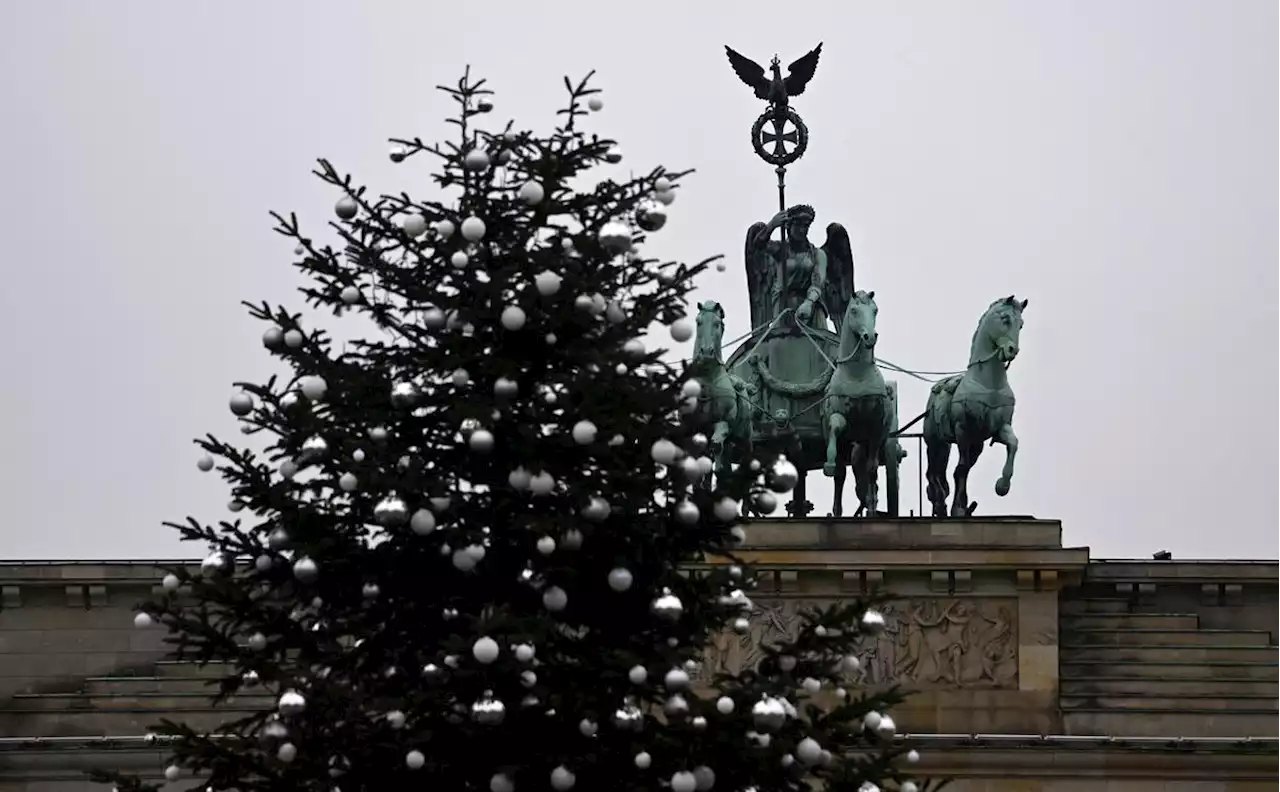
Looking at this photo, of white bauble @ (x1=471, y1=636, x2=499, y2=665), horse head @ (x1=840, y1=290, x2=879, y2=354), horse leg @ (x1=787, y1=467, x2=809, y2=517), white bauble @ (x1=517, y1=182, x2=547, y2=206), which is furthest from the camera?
horse leg @ (x1=787, y1=467, x2=809, y2=517)

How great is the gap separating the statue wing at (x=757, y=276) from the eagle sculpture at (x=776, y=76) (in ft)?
6.71

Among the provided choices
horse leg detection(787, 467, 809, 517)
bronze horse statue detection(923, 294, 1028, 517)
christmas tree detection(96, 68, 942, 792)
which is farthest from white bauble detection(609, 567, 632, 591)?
horse leg detection(787, 467, 809, 517)

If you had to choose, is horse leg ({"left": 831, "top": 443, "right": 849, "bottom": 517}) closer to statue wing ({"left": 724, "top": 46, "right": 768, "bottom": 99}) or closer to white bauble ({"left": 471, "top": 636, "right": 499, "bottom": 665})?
statue wing ({"left": 724, "top": 46, "right": 768, "bottom": 99})

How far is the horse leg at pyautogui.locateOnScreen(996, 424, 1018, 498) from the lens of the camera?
117 ft

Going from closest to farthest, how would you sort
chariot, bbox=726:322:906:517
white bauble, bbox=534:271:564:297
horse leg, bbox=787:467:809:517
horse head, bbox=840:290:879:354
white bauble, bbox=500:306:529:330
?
white bauble, bbox=500:306:529:330
white bauble, bbox=534:271:564:297
horse head, bbox=840:290:879:354
chariot, bbox=726:322:906:517
horse leg, bbox=787:467:809:517

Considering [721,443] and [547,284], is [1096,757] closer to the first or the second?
[721,443]

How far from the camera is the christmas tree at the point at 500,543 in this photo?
15844 millimetres

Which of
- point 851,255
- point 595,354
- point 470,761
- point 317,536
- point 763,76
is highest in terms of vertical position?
point 763,76

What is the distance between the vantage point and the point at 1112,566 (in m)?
36.6

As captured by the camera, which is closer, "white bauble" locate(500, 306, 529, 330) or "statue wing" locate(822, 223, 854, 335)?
"white bauble" locate(500, 306, 529, 330)

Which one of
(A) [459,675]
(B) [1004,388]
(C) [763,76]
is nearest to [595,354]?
(A) [459,675]

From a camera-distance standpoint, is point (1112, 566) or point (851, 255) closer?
point (1112, 566)

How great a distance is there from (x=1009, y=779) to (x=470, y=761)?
20.1 m

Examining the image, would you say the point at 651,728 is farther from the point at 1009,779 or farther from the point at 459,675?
the point at 1009,779
